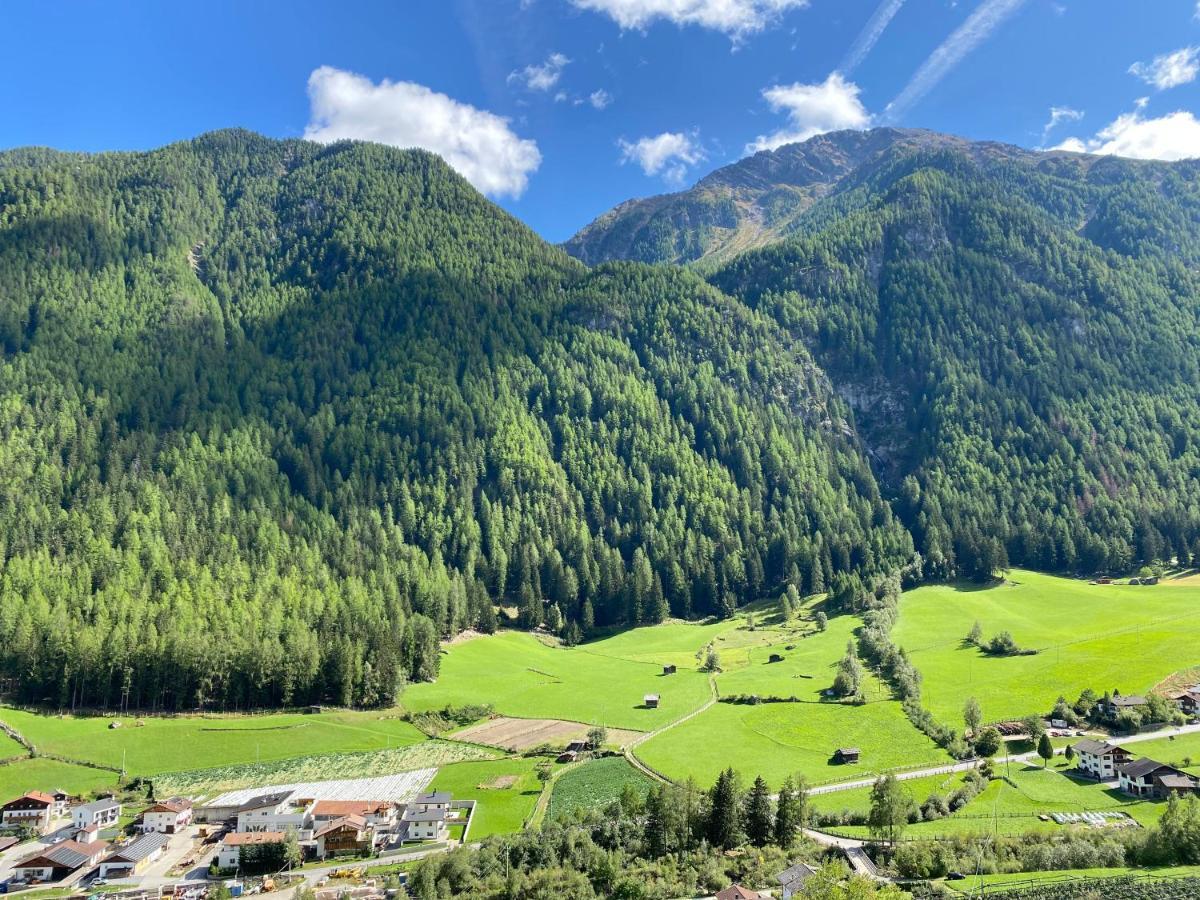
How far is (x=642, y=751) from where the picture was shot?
86938mm

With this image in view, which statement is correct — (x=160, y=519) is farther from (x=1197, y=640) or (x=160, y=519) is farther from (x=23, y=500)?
(x=1197, y=640)

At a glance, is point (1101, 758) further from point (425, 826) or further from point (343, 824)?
point (343, 824)

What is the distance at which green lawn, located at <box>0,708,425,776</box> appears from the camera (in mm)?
90500

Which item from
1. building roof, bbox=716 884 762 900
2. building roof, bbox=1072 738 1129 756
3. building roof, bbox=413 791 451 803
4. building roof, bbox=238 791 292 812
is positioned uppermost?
building roof, bbox=238 791 292 812

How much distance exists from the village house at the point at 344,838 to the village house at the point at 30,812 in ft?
97.8

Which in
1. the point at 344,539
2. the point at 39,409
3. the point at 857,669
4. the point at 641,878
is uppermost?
the point at 39,409

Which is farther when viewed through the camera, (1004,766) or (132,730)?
(132,730)

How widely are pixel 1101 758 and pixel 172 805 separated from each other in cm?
8788

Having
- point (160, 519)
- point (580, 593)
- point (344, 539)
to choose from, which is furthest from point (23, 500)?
point (580, 593)

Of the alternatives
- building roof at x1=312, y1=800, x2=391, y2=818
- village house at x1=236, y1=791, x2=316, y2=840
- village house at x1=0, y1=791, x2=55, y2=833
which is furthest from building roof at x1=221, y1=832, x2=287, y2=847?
village house at x1=0, y1=791, x2=55, y2=833

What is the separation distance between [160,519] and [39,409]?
204 feet

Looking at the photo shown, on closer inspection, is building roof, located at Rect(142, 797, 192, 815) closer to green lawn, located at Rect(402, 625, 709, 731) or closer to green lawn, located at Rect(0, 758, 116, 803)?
green lawn, located at Rect(0, 758, 116, 803)

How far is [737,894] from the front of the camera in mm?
50125

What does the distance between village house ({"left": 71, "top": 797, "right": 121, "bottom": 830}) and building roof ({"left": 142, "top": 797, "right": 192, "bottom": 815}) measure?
2957 mm
